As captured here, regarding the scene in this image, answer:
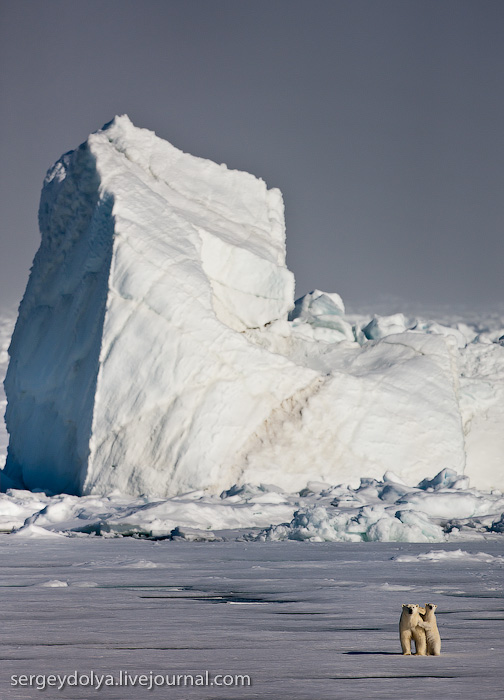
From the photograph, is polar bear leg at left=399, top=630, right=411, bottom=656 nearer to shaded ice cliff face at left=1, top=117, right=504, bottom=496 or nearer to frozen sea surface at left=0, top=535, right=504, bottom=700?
frozen sea surface at left=0, top=535, right=504, bottom=700

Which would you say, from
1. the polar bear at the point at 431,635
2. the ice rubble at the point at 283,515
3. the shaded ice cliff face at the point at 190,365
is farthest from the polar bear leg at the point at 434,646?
the shaded ice cliff face at the point at 190,365

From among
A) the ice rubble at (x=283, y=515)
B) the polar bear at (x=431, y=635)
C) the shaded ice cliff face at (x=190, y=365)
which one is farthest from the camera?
the shaded ice cliff face at (x=190, y=365)

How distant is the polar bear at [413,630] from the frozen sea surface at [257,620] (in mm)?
79

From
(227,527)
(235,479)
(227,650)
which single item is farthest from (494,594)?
(235,479)

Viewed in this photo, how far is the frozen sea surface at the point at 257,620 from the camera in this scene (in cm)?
373

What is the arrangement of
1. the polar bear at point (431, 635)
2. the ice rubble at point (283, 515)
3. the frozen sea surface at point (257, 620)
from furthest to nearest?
1. the ice rubble at point (283, 515)
2. the polar bear at point (431, 635)
3. the frozen sea surface at point (257, 620)

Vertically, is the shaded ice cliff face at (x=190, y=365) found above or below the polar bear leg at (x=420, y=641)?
above

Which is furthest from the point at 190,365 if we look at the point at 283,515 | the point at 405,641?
the point at 405,641

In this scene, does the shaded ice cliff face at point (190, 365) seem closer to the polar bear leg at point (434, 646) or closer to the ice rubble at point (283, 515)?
the ice rubble at point (283, 515)

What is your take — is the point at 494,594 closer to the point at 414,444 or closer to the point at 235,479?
the point at 235,479

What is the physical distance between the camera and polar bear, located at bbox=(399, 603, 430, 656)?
4.29 m

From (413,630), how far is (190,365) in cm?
1299

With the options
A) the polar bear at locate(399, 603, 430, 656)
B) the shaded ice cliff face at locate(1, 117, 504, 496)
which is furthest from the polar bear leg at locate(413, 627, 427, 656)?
the shaded ice cliff face at locate(1, 117, 504, 496)

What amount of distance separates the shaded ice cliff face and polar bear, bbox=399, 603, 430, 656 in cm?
1248
